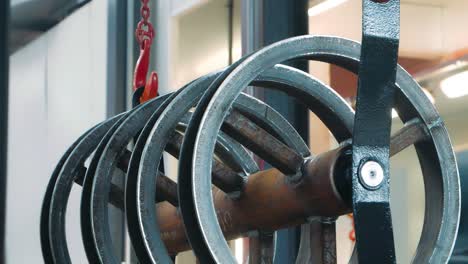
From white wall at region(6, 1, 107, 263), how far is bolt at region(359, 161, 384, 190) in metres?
2.88

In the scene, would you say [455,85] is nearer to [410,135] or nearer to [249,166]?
[249,166]

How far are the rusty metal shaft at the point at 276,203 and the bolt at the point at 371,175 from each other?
39 mm

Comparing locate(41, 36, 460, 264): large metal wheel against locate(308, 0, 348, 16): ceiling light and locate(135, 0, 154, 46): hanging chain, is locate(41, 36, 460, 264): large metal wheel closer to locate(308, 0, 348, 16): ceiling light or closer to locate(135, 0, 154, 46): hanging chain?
locate(135, 0, 154, 46): hanging chain

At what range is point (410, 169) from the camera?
7.00 feet

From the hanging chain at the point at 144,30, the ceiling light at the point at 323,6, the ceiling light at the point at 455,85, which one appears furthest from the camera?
the ceiling light at the point at 323,6

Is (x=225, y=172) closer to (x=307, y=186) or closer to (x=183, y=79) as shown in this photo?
(x=307, y=186)

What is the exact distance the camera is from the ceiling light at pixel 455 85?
2.10m

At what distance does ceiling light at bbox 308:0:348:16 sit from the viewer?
2.30 meters

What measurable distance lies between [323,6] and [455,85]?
1.48 ft

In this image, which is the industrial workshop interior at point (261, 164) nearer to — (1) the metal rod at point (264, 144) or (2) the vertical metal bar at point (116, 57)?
(1) the metal rod at point (264, 144)

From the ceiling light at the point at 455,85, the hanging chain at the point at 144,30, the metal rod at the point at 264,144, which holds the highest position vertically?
the ceiling light at the point at 455,85

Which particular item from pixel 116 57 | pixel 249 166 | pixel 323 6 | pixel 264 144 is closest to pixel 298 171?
pixel 264 144

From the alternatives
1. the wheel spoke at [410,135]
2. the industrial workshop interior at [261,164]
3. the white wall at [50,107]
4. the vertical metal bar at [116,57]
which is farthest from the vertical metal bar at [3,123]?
the white wall at [50,107]

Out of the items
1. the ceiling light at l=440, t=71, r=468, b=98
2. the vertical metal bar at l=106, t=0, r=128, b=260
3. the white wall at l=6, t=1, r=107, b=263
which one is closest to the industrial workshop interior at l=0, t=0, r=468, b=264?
the ceiling light at l=440, t=71, r=468, b=98
